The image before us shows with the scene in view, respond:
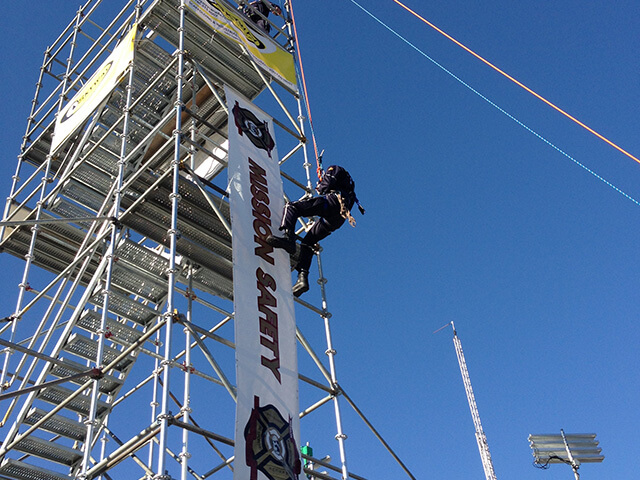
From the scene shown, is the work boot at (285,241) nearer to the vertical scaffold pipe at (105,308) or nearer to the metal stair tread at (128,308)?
the vertical scaffold pipe at (105,308)

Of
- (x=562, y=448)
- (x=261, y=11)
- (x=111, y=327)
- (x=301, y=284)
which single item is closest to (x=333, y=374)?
(x=301, y=284)

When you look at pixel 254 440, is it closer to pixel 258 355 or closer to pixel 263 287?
pixel 258 355

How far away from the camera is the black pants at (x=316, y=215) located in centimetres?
907

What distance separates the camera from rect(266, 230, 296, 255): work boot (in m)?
8.44

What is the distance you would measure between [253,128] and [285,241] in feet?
6.82

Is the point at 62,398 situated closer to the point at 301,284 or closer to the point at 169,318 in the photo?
the point at 169,318

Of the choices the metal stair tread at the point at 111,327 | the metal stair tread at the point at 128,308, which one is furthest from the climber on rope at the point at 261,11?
the metal stair tread at the point at 111,327

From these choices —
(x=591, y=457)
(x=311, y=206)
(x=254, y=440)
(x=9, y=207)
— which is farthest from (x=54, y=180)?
(x=591, y=457)

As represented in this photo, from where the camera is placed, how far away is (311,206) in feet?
30.2

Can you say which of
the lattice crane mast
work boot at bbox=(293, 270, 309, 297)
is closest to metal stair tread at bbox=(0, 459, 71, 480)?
work boot at bbox=(293, 270, 309, 297)

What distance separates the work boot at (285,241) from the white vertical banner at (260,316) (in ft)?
0.26

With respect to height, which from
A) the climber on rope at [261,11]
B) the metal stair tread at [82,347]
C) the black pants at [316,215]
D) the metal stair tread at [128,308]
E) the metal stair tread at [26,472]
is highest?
the climber on rope at [261,11]

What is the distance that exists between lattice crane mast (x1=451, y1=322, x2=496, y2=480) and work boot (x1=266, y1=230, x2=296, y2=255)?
928 inches

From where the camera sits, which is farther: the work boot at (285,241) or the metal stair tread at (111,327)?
the metal stair tread at (111,327)
